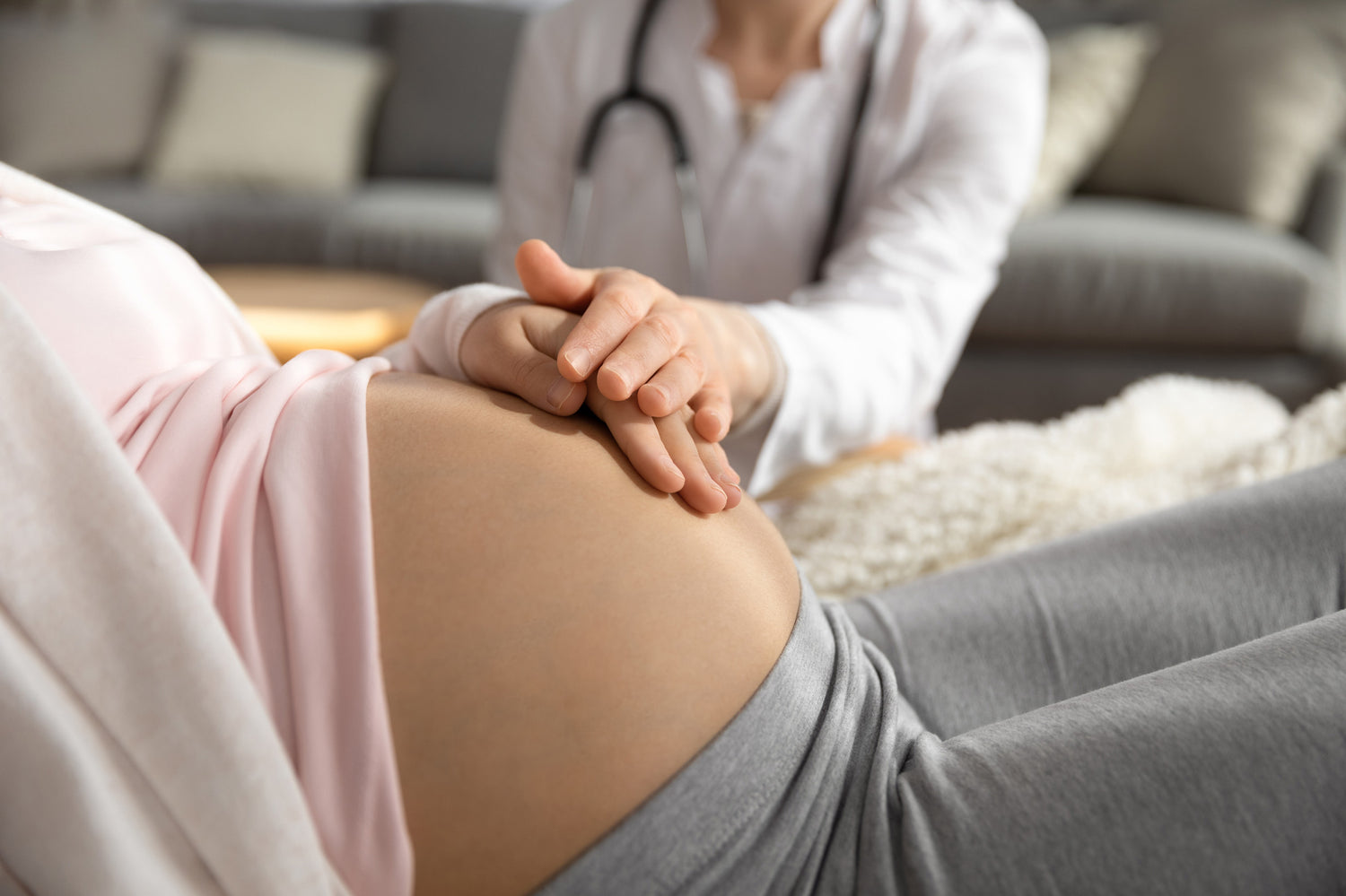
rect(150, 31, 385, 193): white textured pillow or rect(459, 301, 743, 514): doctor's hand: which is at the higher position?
rect(459, 301, 743, 514): doctor's hand

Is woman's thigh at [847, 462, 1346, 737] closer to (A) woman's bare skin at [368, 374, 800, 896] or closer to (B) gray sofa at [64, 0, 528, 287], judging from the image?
(A) woman's bare skin at [368, 374, 800, 896]

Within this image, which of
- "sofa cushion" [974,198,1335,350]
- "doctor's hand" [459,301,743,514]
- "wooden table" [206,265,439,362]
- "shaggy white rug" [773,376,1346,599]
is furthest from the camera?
"sofa cushion" [974,198,1335,350]

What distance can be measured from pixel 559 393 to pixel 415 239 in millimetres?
1866

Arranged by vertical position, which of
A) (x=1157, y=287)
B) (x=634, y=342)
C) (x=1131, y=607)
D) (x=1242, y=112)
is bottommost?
(x=1157, y=287)

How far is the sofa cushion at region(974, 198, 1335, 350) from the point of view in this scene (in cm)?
190

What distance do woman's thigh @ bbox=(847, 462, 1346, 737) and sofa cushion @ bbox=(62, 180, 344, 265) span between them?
2.07 meters

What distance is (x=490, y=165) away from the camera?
2684mm

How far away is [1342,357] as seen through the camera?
6.32 feet

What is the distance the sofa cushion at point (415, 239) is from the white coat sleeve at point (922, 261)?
1.32 metres

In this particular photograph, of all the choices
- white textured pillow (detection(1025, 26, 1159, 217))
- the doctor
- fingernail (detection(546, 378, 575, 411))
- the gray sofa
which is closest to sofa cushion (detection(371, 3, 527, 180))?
the gray sofa

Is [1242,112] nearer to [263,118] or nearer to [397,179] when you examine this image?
[397,179]

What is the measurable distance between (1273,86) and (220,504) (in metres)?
2.30

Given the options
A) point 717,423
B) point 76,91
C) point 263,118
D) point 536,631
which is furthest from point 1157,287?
point 76,91

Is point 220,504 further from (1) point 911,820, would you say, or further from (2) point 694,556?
(1) point 911,820
